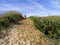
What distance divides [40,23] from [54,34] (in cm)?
199

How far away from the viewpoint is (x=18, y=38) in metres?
10.5

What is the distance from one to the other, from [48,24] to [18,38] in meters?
2.93

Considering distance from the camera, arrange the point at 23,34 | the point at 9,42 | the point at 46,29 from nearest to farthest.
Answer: the point at 9,42
the point at 23,34
the point at 46,29

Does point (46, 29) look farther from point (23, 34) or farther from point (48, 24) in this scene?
point (23, 34)

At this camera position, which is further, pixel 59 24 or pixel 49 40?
pixel 59 24

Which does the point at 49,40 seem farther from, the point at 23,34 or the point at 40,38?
the point at 23,34

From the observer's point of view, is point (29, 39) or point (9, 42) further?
point (29, 39)

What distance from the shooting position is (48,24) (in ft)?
41.9

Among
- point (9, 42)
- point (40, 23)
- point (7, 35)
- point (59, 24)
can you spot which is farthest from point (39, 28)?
point (9, 42)

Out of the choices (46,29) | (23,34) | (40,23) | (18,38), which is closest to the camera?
(18,38)

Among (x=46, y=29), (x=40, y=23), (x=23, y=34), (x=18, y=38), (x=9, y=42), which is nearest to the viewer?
(x=9, y=42)

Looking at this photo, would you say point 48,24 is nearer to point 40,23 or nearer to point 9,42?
point 40,23

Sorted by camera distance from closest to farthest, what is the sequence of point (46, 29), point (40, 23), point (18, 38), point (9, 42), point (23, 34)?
point (9, 42) < point (18, 38) < point (23, 34) < point (46, 29) < point (40, 23)

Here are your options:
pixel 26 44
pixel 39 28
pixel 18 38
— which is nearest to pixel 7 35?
pixel 18 38
